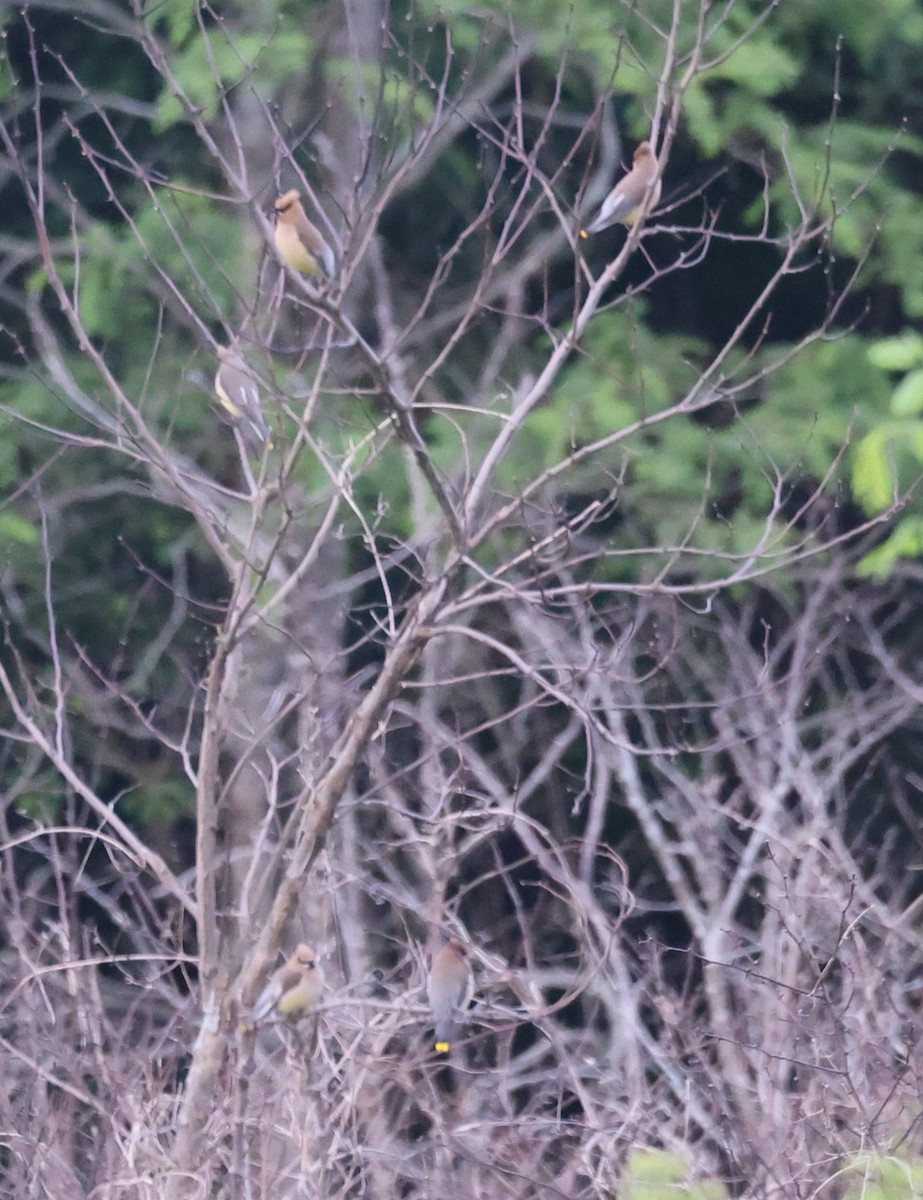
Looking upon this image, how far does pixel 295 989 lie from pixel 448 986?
17.9 inches

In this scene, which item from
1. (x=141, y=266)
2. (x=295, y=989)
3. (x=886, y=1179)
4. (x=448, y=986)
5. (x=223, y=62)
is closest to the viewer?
(x=886, y=1179)

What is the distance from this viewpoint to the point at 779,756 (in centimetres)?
696

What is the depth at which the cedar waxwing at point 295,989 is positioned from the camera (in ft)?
14.6

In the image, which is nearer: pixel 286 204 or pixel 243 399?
pixel 243 399

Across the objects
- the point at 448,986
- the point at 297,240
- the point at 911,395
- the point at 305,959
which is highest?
the point at 911,395

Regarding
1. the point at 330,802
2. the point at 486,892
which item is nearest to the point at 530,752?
the point at 486,892

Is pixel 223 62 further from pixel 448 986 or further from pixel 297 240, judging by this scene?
pixel 448 986

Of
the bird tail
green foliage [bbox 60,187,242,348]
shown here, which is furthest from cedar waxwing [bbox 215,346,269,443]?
green foliage [bbox 60,187,242,348]

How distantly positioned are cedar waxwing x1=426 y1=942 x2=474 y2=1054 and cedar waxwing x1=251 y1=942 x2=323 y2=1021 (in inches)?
12.5

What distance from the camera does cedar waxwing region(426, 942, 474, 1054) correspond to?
474 centimetres

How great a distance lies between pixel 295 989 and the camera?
4.62 metres

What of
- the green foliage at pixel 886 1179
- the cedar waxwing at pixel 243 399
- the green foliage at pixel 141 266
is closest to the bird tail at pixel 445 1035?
the green foliage at pixel 886 1179

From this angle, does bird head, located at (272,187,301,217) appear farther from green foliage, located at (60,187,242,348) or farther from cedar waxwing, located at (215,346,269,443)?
green foliage, located at (60,187,242,348)

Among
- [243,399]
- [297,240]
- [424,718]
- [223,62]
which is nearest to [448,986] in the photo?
[424,718]
